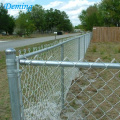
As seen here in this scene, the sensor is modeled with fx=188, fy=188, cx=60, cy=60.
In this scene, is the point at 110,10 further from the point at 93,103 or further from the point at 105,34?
the point at 93,103

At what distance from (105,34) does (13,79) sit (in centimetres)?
2065

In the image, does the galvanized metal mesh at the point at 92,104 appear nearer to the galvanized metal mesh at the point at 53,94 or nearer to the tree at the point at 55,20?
the galvanized metal mesh at the point at 53,94

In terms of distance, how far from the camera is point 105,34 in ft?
69.1

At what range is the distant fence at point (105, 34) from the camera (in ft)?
68.9

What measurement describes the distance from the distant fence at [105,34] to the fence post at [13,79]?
20214mm

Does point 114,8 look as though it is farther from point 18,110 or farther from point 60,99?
point 18,110

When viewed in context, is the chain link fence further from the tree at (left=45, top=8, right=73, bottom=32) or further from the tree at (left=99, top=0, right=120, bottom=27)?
the tree at (left=45, top=8, right=73, bottom=32)

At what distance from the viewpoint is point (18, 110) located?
1.41 m

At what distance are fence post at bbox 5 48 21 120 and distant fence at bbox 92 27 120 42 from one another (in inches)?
796

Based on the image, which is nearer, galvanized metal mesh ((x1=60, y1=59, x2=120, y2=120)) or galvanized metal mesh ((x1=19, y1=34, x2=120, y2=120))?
galvanized metal mesh ((x1=19, y1=34, x2=120, y2=120))

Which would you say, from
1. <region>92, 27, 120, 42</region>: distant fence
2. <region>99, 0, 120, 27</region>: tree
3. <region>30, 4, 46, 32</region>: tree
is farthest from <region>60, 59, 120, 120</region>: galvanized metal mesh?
<region>30, 4, 46, 32</region>: tree

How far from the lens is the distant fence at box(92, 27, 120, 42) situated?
68.9ft

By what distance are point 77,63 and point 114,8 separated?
27.3 meters

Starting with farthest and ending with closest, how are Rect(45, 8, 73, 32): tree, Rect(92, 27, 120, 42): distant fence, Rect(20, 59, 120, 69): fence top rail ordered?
Rect(45, 8, 73, 32): tree → Rect(92, 27, 120, 42): distant fence → Rect(20, 59, 120, 69): fence top rail
